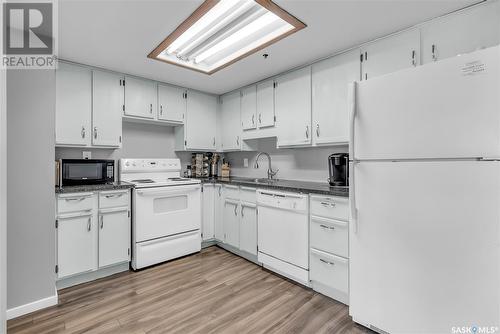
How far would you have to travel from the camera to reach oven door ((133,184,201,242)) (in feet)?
8.63

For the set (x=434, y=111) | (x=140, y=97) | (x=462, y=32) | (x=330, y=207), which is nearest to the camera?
(x=434, y=111)

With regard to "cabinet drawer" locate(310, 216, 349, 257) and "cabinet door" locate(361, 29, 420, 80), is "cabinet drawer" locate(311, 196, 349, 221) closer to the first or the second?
"cabinet drawer" locate(310, 216, 349, 257)

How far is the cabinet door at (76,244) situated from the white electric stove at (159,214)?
397 mm

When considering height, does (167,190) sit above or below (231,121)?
below

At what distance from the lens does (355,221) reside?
1659 millimetres

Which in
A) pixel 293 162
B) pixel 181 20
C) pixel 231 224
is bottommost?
pixel 231 224

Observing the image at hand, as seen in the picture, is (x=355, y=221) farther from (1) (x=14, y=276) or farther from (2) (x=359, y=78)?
(1) (x=14, y=276)

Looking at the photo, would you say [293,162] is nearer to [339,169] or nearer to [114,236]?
[339,169]

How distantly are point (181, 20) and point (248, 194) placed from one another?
183cm

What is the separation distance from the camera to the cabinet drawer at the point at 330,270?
193 centimetres

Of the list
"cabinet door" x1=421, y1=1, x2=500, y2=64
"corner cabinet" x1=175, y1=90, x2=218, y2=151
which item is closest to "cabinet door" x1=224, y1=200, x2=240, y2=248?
"corner cabinet" x1=175, y1=90, x2=218, y2=151

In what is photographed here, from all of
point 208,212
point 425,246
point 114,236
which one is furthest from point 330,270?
point 114,236

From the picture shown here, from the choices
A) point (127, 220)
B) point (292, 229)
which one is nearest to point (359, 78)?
point (292, 229)

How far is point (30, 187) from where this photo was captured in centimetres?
193
